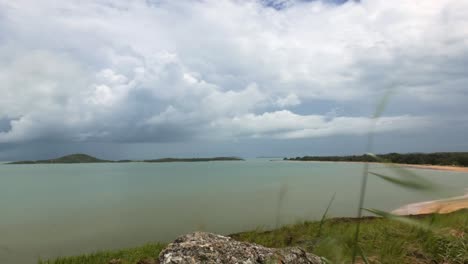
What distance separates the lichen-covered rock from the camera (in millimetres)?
4273

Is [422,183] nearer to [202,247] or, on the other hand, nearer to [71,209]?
[202,247]

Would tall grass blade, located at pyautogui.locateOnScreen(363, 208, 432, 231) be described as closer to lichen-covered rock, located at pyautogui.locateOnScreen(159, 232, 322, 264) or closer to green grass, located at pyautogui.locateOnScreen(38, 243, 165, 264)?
lichen-covered rock, located at pyautogui.locateOnScreen(159, 232, 322, 264)

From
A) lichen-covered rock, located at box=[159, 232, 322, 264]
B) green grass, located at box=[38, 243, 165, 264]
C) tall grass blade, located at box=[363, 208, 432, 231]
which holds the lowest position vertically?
green grass, located at box=[38, 243, 165, 264]

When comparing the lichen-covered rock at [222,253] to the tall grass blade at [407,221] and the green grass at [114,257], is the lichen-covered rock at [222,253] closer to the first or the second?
the tall grass blade at [407,221]

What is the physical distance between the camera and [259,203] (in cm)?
2244

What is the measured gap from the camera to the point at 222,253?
4.38m

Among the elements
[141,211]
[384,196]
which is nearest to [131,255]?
[141,211]

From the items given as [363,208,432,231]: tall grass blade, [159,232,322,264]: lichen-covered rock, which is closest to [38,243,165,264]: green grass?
[159,232,322,264]: lichen-covered rock

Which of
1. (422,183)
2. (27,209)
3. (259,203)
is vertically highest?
(422,183)

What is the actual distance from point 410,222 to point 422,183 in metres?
0.17

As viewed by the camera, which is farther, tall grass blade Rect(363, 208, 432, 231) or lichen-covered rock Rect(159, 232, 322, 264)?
lichen-covered rock Rect(159, 232, 322, 264)

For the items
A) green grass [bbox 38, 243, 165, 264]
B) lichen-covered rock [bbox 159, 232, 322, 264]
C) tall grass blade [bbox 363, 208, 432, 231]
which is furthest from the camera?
green grass [bbox 38, 243, 165, 264]

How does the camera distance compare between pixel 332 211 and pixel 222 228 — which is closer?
pixel 222 228

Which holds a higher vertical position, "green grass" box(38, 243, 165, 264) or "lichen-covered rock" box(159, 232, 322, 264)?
"lichen-covered rock" box(159, 232, 322, 264)
